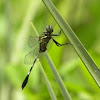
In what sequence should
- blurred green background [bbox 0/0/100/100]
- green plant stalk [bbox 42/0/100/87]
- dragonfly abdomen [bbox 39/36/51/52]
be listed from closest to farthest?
green plant stalk [bbox 42/0/100/87] < dragonfly abdomen [bbox 39/36/51/52] < blurred green background [bbox 0/0/100/100]

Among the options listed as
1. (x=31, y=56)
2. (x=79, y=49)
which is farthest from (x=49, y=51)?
(x=79, y=49)

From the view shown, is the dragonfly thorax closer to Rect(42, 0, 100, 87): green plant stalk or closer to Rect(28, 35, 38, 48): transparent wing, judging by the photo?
Rect(28, 35, 38, 48): transparent wing

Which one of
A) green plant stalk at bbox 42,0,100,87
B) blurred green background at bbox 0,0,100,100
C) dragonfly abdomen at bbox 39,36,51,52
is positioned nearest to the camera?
green plant stalk at bbox 42,0,100,87

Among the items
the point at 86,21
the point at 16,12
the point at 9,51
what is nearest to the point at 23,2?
the point at 16,12

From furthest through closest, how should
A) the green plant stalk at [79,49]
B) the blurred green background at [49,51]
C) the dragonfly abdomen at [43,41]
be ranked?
the blurred green background at [49,51]
the dragonfly abdomen at [43,41]
the green plant stalk at [79,49]

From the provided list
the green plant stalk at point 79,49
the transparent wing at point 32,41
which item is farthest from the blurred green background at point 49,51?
the green plant stalk at point 79,49

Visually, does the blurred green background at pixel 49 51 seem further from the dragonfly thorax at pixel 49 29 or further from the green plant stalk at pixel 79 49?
the green plant stalk at pixel 79 49

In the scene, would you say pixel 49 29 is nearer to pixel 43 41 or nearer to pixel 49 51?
pixel 43 41

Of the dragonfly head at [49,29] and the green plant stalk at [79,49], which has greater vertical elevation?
the dragonfly head at [49,29]

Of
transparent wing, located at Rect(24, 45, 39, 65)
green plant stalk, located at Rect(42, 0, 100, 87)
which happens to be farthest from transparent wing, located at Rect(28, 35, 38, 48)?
green plant stalk, located at Rect(42, 0, 100, 87)
